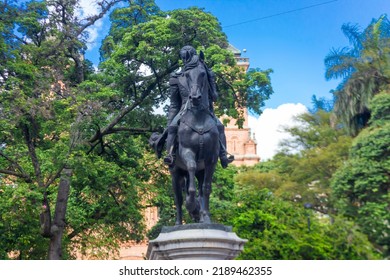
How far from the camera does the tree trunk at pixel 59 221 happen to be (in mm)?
18767

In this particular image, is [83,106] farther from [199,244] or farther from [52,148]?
[199,244]

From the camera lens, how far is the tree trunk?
1877 centimetres

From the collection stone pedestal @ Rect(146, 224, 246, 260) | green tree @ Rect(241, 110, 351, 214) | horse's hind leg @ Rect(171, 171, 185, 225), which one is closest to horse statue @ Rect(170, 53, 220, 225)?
horse's hind leg @ Rect(171, 171, 185, 225)

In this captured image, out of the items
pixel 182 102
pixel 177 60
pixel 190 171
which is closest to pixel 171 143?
pixel 190 171

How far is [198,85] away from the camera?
9539 millimetres

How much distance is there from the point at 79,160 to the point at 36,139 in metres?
3.74

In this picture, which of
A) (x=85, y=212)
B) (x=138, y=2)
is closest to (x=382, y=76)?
(x=138, y=2)

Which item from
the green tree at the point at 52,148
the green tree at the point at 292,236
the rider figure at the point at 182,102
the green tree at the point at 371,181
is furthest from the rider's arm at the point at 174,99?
the green tree at the point at 371,181

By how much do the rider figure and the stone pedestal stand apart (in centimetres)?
145

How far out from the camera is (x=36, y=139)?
20.2m

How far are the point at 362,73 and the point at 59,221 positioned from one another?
17.1m

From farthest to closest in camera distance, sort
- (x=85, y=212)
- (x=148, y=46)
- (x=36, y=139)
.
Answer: (x=85, y=212)
(x=36, y=139)
(x=148, y=46)

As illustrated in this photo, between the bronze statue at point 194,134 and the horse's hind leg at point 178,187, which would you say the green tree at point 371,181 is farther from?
the bronze statue at point 194,134
